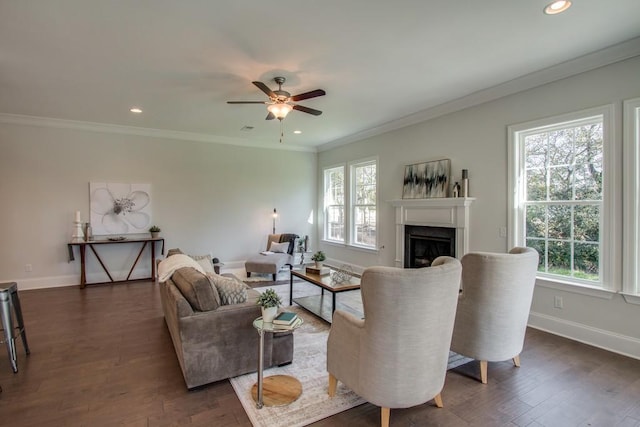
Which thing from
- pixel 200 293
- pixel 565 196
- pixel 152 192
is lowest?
pixel 200 293

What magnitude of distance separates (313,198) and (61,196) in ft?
16.3

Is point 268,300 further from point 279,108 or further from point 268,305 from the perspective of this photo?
point 279,108

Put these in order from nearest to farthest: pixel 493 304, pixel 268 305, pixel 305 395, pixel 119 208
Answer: pixel 268 305, pixel 305 395, pixel 493 304, pixel 119 208

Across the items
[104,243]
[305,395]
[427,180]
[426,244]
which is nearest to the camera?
[305,395]

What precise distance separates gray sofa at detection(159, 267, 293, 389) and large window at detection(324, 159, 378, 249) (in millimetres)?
3893

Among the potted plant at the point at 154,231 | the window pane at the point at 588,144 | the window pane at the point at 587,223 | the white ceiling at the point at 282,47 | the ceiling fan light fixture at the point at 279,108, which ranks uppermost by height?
the white ceiling at the point at 282,47

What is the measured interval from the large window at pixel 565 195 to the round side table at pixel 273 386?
304cm

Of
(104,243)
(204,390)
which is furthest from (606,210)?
(104,243)

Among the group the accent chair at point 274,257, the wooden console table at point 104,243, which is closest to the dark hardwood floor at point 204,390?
the wooden console table at point 104,243

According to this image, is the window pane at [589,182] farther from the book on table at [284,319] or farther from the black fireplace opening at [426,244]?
the book on table at [284,319]

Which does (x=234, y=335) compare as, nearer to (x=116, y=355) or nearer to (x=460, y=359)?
(x=116, y=355)

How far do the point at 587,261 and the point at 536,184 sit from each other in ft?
3.17

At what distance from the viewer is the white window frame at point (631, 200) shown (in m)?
2.87

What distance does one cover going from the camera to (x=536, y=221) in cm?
366
